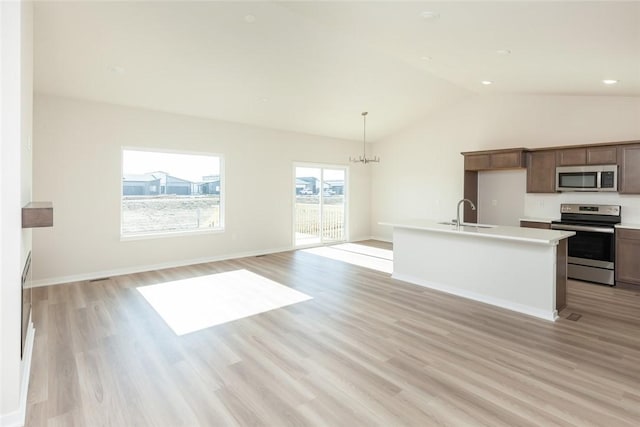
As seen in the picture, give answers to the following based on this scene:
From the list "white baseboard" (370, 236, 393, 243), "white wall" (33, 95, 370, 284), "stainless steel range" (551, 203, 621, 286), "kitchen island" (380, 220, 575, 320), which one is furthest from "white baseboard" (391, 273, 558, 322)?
"white baseboard" (370, 236, 393, 243)

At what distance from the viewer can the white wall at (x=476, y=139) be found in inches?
205

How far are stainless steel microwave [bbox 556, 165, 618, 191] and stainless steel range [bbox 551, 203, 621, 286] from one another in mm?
329

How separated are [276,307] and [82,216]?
11.2ft

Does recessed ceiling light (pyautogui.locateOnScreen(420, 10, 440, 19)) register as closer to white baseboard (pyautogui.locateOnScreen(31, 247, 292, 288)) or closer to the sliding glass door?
the sliding glass door

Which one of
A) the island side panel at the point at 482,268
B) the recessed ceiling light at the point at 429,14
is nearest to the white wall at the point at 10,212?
the recessed ceiling light at the point at 429,14

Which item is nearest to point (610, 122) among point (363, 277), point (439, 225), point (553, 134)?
point (553, 134)

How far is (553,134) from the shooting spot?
5.79 metres

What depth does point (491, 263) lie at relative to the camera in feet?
13.5

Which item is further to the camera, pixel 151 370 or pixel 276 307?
pixel 276 307

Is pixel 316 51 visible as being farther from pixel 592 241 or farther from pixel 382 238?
pixel 382 238

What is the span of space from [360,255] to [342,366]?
14.5 feet

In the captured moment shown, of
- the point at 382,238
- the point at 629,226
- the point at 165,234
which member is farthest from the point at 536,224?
the point at 165,234

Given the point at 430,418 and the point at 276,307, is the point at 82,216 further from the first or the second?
the point at 430,418

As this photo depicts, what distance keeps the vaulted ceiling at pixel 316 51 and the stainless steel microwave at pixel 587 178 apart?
112cm
